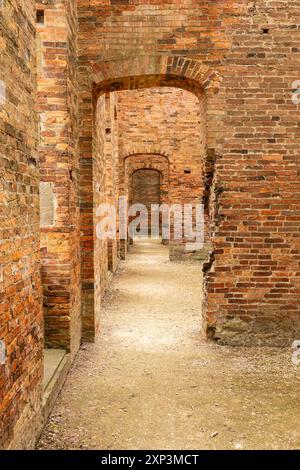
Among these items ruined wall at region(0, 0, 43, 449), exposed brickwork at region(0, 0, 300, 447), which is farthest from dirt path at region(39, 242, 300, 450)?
ruined wall at region(0, 0, 43, 449)

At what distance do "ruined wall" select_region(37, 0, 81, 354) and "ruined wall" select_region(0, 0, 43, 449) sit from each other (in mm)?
1207

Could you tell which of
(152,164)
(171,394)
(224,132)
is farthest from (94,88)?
(152,164)

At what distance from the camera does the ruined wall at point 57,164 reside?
4062mm

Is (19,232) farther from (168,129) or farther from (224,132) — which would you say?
(168,129)

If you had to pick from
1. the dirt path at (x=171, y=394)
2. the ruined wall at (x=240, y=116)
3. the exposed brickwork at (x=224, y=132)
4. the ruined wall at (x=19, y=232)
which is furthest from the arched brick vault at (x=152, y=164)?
the ruined wall at (x=19, y=232)

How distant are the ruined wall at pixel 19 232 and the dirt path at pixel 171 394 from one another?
598mm

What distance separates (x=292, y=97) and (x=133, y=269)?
6.68 m

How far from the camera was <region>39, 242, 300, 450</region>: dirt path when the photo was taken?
9.89ft

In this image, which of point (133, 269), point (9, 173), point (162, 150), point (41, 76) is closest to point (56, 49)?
point (41, 76)

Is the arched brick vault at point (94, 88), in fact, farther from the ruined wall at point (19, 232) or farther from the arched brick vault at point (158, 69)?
the ruined wall at point (19, 232)

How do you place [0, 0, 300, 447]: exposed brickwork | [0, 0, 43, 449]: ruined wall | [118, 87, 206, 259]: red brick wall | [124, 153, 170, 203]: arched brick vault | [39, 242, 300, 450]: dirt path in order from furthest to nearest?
[124, 153, 170, 203]: arched brick vault → [118, 87, 206, 259]: red brick wall → [0, 0, 300, 447]: exposed brickwork → [39, 242, 300, 450]: dirt path → [0, 0, 43, 449]: ruined wall

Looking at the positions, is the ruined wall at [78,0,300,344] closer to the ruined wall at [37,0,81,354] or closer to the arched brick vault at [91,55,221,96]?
the arched brick vault at [91,55,221,96]

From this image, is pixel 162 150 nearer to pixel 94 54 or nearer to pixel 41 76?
pixel 94 54

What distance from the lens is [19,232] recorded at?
2553 mm
